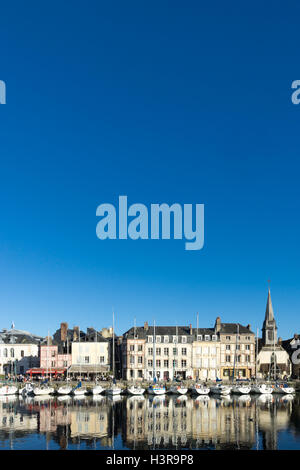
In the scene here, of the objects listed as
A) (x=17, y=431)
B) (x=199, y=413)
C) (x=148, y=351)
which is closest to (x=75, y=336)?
(x=148, y=351)

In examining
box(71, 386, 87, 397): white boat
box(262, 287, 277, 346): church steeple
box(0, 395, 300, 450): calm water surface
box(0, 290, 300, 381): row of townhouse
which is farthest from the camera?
box(262, 287, 277, 346): church steeple

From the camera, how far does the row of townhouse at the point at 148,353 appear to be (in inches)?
3752

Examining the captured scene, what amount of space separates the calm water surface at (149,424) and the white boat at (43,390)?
609 cm

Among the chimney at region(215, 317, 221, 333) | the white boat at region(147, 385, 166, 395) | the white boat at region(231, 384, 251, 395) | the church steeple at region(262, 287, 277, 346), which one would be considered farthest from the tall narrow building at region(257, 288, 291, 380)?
the white boat at region(147, 385, 166, 395)

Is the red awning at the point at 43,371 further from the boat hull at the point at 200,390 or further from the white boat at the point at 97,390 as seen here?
the boat hull at the point at 200,390

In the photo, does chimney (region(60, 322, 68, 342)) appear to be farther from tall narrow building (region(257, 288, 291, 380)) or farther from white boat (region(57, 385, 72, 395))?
tall narrow building (region(257, 288, 291, 380))

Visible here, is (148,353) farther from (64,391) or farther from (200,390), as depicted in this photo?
(64,391)

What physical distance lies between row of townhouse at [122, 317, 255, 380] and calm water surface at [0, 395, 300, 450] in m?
26.4

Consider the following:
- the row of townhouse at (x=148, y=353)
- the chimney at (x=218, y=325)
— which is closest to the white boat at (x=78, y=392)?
the row of townhouse at (x=148, y=353)

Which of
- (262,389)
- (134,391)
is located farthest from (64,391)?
(262,389)

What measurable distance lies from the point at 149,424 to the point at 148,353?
163 ft

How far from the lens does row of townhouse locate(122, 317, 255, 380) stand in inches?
3765

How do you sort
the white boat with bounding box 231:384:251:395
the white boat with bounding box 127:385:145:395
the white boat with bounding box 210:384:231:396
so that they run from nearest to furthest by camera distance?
the white boat with bounding box 210:384:231:396 → the white boat with bounding box 127:385:145:395 → the white boat with bounding box 231:384:251:395
